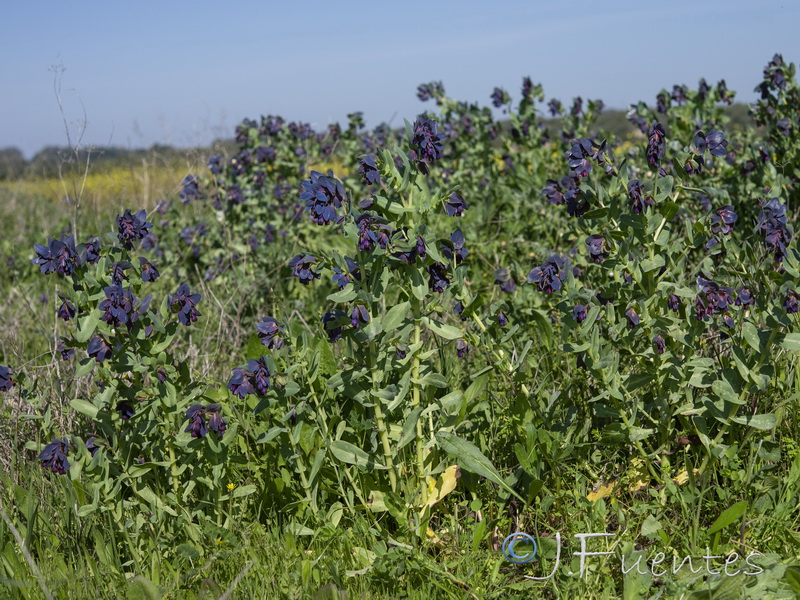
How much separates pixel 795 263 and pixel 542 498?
1.12 metres

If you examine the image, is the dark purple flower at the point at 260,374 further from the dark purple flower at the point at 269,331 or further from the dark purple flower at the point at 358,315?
the dark purple flower at the point at 358,315

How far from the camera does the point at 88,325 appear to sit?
2.43m

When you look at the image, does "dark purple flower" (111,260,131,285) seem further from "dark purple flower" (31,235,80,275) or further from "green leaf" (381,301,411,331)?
"green leaf" (381,301,411,331)

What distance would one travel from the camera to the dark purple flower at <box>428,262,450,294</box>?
2584mm

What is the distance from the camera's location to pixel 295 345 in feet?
8.51

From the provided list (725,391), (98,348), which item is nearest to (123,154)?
(98,348)

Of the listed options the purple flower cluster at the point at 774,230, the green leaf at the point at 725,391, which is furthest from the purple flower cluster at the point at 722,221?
the green leaf at the point at 725,391

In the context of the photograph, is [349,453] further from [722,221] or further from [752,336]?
[722,221]

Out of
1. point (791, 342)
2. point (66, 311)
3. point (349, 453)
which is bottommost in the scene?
point (349, 453)

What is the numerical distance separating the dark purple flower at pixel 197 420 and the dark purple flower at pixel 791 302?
1808mm

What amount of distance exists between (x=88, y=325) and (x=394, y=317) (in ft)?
3.02

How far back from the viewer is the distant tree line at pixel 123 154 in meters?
4.67

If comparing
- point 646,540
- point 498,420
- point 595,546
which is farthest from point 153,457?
point 646,540

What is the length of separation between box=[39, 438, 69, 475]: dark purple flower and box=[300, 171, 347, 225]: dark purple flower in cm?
105
